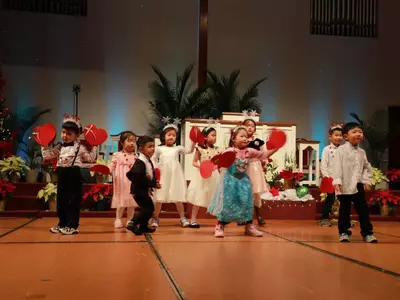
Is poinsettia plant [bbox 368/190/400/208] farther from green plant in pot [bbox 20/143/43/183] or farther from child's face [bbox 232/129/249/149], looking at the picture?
green plant in pot [bbox 20/143/43/183]

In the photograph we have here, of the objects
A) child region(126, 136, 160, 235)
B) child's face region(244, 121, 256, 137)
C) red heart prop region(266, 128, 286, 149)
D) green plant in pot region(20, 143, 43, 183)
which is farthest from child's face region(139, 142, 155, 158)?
green plant in pot region(20, 143, 43, 183)

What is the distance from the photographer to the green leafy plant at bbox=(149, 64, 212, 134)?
429 inches

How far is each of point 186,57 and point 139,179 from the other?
300 inches

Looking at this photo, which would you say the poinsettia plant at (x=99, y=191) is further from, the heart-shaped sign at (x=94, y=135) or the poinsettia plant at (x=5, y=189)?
the heart-shaped sign at (x=94, y=135)

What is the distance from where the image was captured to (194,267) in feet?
9.52

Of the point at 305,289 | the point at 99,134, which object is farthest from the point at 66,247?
the point at 305,289

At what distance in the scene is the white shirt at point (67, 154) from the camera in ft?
15.8

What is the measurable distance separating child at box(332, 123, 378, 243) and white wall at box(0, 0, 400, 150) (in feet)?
24.9

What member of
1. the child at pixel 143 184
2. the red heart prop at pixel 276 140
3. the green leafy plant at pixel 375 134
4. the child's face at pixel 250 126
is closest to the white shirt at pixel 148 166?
the child at pixel 143 184

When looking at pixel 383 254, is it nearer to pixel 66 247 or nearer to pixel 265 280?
pixel 265 280

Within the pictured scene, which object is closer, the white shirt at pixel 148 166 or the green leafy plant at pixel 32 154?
the white shirt at pixel 148 166

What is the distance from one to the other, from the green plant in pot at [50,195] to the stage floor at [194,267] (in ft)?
7.39

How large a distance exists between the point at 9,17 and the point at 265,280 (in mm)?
10339

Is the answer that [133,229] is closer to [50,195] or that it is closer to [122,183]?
[122,183]
